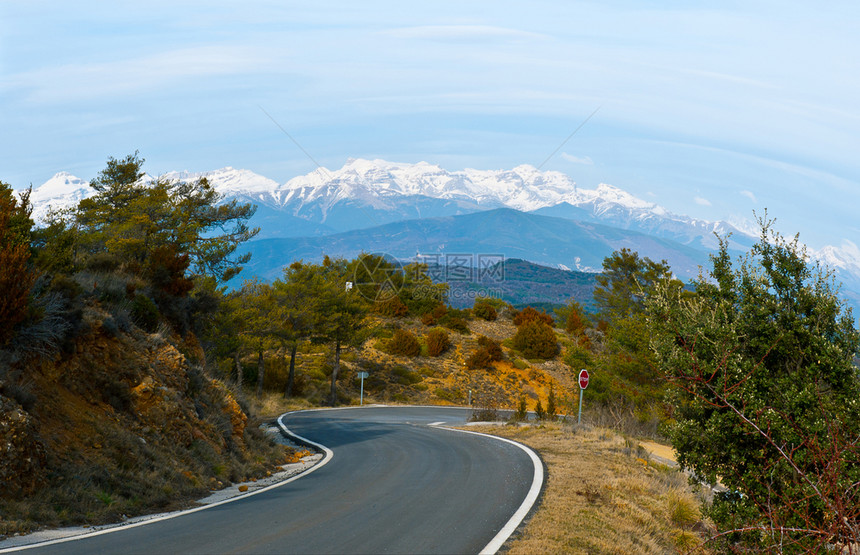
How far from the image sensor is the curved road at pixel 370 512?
6.83 m

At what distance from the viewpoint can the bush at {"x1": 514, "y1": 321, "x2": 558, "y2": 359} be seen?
176ft

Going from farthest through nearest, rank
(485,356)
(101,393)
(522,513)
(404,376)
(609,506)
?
1. (485,356)
2. (404,376)
3. (101,393)
4. (609,506)
5. (522,513)

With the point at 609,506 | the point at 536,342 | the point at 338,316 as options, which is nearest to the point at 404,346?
the point at 536,342

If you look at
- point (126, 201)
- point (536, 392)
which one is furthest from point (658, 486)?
point (536, 392)

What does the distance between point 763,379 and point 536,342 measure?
158ft

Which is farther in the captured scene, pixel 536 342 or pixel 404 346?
pixel 536 342

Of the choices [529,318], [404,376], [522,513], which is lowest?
[404,376]

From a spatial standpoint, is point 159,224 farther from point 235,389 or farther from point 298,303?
point 298,303

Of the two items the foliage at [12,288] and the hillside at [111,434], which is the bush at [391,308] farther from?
the foliage at [12,288]

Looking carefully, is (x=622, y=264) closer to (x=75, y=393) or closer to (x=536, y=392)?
(x=536, y=392)

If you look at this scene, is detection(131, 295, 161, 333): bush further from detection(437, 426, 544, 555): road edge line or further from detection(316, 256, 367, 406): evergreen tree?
detection(316, 256, 367, 406): evergreen tree

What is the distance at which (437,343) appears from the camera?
51.4 m

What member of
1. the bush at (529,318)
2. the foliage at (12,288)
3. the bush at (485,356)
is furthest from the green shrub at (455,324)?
the foliage at (12,288)

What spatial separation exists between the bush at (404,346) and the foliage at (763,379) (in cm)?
4335
